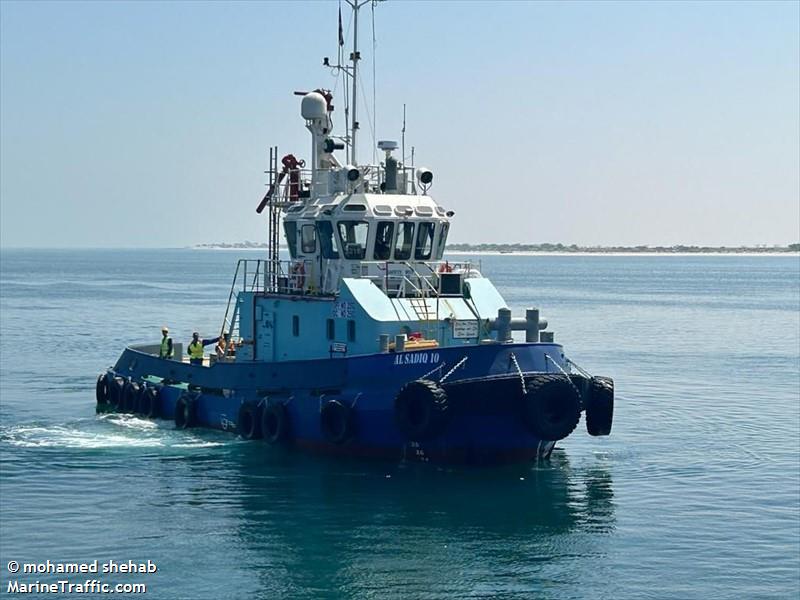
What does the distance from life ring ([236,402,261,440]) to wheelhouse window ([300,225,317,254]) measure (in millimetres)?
3541

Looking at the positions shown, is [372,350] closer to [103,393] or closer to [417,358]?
[417,358]

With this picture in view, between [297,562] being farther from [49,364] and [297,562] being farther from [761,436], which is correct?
[49,364]

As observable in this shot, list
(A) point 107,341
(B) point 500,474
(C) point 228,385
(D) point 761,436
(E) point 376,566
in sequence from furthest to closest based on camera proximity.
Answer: (A) point 107,341 → (D) point 761,436 → (C) point 228,385 → (B) point 500,474 → (E) point 376,566

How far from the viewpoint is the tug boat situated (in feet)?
72.5

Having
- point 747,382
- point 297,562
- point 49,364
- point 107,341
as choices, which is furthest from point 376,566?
point 107,341

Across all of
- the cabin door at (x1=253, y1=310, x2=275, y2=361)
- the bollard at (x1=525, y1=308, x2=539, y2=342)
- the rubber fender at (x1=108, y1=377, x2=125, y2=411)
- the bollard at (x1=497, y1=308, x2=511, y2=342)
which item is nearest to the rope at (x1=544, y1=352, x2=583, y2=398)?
the bollard at (x1=525, y1=308, x2=539, y2=342)

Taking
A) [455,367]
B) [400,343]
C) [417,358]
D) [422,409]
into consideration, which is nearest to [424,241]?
[400,343]

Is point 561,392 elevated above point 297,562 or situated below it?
above

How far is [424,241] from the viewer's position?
25.8m

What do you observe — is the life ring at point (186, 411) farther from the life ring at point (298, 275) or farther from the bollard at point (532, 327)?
the bollard at point (532, 327)

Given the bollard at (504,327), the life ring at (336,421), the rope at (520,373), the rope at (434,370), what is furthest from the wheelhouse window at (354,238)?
the rope at (520,373)

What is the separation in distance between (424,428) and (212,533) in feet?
14.0

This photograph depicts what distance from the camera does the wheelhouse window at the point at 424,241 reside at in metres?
25.7

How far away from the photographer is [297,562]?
18.4m
